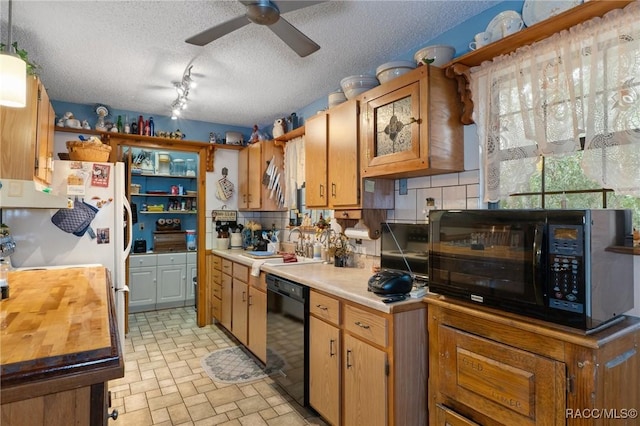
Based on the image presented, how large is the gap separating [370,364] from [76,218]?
97.1 inches

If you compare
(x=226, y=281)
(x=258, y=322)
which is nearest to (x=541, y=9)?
(x=258, y=322)

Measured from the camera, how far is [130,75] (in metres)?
2.91

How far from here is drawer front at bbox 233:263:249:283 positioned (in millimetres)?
3244

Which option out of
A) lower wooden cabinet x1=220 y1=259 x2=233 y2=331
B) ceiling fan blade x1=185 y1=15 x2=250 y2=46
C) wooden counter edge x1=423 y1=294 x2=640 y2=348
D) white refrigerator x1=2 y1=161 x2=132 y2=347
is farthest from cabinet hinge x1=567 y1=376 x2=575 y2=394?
lower wooden cabinet x1=220 y1=259 x2=233 y2=331

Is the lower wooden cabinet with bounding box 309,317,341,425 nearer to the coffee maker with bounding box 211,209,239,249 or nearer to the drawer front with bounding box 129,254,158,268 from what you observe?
the coffee maker with bounding box 211,209,239,249

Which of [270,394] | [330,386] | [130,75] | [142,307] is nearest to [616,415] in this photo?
[330,386]

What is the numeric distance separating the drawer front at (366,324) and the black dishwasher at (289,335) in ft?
1.39

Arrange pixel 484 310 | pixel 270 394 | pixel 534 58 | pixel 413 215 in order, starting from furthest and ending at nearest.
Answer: pixel 270 394 → pixel 413 215 → pixel 534 58 → pixel 484 310

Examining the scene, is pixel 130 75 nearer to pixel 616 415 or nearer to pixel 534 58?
pixel 534 58

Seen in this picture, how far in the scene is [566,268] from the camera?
4.03ft

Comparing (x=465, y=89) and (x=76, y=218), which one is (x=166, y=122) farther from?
(x=465, y=89)

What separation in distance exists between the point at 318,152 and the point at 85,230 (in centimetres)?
195

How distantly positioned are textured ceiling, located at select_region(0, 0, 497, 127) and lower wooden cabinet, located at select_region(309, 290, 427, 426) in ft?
5.44

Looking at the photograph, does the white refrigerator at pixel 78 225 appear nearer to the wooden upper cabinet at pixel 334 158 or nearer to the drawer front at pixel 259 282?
the drawer front at pixel 259 282
